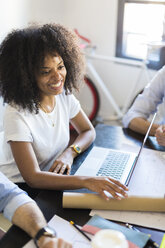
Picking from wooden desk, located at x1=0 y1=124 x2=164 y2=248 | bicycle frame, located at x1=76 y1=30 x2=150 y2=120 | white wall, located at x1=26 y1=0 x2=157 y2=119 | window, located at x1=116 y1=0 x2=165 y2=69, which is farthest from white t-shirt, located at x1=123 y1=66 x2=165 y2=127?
white wall, located at x1=26 y1=0 x2=157 y2=119

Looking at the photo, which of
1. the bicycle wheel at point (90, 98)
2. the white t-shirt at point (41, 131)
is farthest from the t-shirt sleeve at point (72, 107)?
the bicycle wheel at point (90, 98)

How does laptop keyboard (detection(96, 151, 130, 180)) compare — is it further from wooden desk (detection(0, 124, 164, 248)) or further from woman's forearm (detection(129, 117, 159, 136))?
woman's forearm (detection(129, 117, 159, 136))

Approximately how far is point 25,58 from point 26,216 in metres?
0.65

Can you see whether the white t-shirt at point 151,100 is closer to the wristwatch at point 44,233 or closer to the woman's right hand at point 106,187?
the woman's right hand at point 106,187

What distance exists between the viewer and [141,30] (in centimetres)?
288

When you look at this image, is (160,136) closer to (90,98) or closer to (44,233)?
(44,233)

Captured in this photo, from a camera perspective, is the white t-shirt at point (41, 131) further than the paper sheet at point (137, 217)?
Yes

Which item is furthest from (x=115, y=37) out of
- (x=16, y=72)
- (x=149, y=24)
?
(x=16, y=72)

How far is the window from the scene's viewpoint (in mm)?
2693

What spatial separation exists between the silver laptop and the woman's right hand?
0.30 feet

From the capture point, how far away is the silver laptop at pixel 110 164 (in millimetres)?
1155

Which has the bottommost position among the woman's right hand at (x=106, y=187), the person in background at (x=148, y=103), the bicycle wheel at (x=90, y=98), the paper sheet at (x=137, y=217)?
the bicycle wheel at (x=90, y=98)

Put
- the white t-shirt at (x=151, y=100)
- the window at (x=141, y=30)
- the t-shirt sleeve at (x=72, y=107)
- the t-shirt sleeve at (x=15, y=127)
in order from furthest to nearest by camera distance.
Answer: the window at (x=141, y=30) < the white t-shirt at (x=151, y=100) < the t-shirt sleeve at (x=72, y=107) < the t-shirt sleeve at (x=15, y=127)

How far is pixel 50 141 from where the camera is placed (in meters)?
1.33
